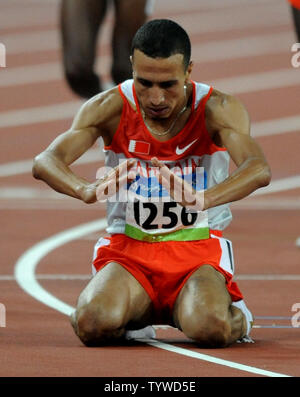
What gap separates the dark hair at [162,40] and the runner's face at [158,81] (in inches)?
0.8

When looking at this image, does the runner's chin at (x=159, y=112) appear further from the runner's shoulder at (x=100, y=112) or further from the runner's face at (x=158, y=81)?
the runner's shoulder at (x=100, y=112)

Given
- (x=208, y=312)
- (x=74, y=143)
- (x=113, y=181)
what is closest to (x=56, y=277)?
(x=74, y=143)

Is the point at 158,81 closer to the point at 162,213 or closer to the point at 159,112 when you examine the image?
the point at 159,112

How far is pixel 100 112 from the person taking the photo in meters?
6.00

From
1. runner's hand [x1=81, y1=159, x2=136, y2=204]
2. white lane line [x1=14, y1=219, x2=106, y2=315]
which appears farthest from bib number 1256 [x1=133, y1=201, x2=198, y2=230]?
white lane line [x1=14, y1=219, x2=106, y2=315]

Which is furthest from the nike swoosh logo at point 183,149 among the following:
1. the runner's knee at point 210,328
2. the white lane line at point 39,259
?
the white lane line at point 39,259

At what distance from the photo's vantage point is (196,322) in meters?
5.73

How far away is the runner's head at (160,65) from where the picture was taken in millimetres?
5637

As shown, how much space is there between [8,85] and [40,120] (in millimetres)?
2622

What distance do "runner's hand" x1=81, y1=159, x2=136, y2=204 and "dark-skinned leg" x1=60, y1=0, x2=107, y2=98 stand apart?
4384 mm

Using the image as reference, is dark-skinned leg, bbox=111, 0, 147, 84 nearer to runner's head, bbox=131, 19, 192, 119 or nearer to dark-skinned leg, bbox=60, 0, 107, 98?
dark-skinned leg, bbox=60, 0, 107, 98

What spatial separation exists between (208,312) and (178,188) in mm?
626
